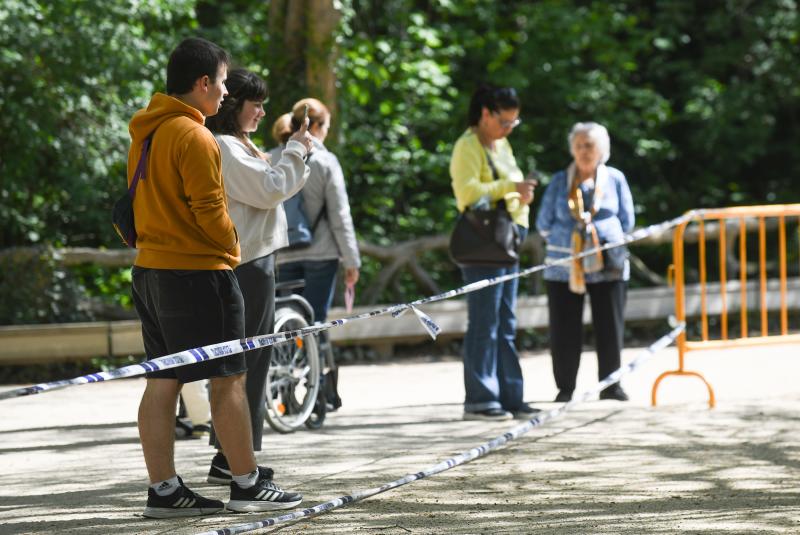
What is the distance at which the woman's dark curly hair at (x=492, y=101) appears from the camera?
8.49m

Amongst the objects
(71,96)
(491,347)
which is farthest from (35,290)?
(491,347)

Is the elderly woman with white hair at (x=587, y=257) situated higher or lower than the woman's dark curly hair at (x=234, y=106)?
lower

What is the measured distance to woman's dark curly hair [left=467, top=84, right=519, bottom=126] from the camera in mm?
8492

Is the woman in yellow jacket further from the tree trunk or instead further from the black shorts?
the tree trunk

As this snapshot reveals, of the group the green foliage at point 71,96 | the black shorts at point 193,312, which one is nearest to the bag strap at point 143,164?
the black shorts at point 193,312

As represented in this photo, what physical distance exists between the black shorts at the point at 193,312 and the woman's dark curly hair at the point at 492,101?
3286 millimetres

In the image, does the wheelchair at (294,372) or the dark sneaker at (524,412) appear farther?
the dark sneaker at (524,412)

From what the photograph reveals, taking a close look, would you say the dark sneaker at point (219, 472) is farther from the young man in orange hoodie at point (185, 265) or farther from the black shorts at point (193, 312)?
the black shorts at point (193, 312)

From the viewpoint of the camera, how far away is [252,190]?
633 cm

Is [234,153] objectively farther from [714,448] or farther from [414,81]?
[414,81]

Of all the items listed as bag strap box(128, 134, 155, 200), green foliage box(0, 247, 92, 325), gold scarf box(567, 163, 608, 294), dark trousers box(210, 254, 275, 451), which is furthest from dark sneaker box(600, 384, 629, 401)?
green foliage box(0, 247, 92, 325)

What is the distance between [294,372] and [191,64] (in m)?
3.02

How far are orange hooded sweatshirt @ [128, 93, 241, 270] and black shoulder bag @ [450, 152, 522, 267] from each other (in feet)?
10.1

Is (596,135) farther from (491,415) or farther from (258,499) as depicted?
(258,499)
